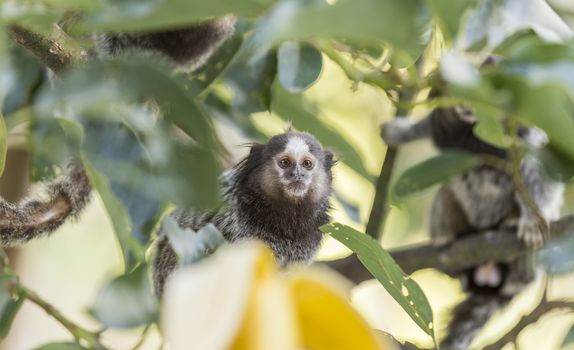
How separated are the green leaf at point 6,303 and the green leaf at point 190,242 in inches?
13.8

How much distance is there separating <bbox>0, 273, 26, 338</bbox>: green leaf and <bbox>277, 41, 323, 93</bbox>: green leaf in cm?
46

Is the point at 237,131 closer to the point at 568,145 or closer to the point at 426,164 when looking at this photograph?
the point at 426,164

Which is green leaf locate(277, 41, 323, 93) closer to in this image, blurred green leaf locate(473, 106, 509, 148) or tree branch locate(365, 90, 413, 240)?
blurred green leaf locate(473, 106, 509, 148)

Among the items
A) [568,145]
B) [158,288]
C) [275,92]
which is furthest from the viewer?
[275,92]

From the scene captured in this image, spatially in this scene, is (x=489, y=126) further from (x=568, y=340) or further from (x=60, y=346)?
(x=60, y=346)

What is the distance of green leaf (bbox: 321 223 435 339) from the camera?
1.04 metres

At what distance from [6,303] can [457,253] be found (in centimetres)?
146

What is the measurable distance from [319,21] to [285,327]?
23 centimetres

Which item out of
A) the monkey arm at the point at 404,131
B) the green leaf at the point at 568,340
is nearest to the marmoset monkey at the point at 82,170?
the green leaf at the point at 568,340

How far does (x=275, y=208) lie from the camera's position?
1.70m

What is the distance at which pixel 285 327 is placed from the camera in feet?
1.37

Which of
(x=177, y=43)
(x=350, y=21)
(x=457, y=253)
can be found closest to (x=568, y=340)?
(x=350, y=21)

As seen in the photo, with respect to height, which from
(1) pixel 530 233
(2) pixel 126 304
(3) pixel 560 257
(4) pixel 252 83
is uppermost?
(2) pixel 126 304

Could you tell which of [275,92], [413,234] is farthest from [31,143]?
[413,234]
